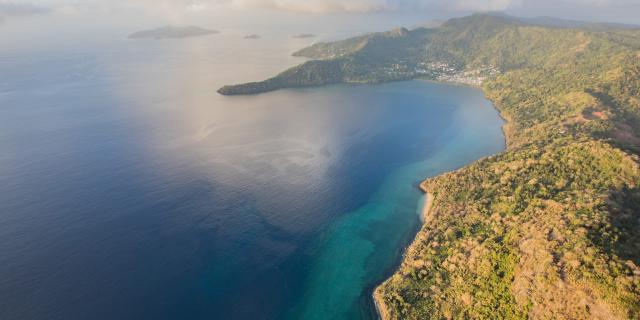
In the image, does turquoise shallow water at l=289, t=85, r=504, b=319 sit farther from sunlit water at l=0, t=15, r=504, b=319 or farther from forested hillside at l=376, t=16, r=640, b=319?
forested hillside at l=376, t=16, r=640, b=319

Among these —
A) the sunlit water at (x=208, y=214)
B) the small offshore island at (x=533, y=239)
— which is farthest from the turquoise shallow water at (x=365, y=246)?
the small offshore island at (x=533, y=239)

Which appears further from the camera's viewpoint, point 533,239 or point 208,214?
point 208,214

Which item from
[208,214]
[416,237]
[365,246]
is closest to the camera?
[416,237]

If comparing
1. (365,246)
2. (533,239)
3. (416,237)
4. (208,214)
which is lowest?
(365,246)

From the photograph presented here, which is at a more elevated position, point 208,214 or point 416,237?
point 208,214

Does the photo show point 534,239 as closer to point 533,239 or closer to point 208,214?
point 533,239

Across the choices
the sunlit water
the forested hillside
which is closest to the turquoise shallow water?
the sunlit water

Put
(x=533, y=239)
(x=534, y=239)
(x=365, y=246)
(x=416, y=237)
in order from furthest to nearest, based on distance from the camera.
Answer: (x=365, y=246) < (x=416, y=237) < (x=533, y=239) < (x=534, y=239)

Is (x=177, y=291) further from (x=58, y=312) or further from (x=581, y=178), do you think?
(x=581, y=178)

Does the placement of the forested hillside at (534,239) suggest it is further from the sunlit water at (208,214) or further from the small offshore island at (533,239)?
the sunlit water at (208,214)

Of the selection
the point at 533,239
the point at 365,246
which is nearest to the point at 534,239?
the point at 533,239
